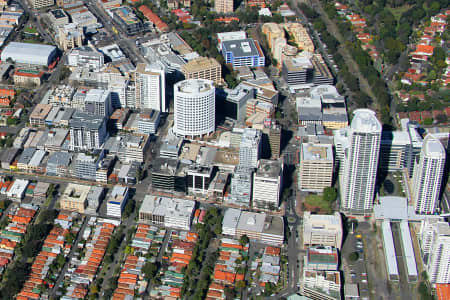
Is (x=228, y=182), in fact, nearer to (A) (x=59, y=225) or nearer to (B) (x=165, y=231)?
(B) (x=165, y=231)

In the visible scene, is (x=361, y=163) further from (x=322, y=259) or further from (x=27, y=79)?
(x=27, y=79)

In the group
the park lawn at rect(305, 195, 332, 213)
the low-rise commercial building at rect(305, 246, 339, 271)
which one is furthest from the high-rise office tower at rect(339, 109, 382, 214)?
the low-rise commercial building at rect(305, 246, 339, 271)

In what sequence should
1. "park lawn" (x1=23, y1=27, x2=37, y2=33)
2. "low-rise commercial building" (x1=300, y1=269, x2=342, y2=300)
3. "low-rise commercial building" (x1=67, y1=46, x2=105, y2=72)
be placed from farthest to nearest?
1. "park lawn" (x1=23, y1=27, x2=37, y2=33)
2. "low-rise commercial building" (x1=67, y1=46, x2=105, y2=72)
3. "low-rise commercial building" (x1=300, y1=269, x2=342, y2=300)

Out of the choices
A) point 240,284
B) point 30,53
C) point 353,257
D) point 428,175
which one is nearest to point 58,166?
point 240,284

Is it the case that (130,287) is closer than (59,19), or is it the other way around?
(130,287)

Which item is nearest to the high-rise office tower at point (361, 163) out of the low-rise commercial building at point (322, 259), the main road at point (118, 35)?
the low-rise commercial building at point (322, 259)

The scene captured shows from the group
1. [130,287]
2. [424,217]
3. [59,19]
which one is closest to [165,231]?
[130,287]

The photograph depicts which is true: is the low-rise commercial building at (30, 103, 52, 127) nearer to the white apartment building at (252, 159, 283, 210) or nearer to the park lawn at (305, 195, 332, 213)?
the white apartment building at (252, 159, 283, 210)
